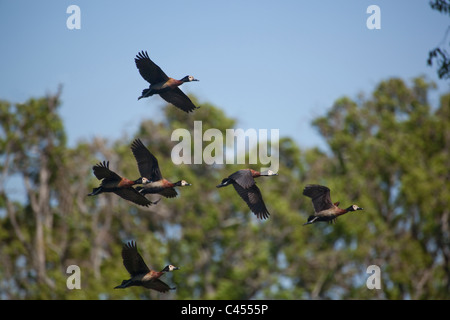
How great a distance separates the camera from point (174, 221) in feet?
119

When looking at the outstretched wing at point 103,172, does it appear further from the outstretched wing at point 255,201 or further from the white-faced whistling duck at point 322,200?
the white-faced whistling duck at point 322,200

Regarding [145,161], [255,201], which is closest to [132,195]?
[145,161]

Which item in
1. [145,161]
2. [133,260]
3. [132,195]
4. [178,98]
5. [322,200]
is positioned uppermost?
[178,98]

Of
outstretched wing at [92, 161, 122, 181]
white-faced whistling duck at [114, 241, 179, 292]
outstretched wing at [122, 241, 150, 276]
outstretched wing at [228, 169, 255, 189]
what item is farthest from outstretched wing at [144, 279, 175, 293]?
outstretched wing at [228, 169, 255, 189]

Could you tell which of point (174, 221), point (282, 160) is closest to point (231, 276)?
point (174, 221)

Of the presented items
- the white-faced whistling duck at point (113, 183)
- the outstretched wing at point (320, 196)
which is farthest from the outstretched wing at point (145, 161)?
the outstretched wing at point (320, 196)

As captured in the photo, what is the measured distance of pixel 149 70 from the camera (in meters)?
15.9

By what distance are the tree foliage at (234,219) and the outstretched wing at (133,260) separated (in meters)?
18.4

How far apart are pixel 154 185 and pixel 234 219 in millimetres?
Result: 20350

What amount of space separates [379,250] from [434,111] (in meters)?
8.09

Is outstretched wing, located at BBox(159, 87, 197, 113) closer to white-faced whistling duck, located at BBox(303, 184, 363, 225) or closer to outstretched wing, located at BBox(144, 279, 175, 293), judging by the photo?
white-faced whistling duck, located at BBox(303, 184, 363, 225)

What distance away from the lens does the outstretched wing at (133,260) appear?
46.2 ft

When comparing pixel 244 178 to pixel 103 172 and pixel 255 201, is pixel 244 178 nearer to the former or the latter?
pixel 255 201
